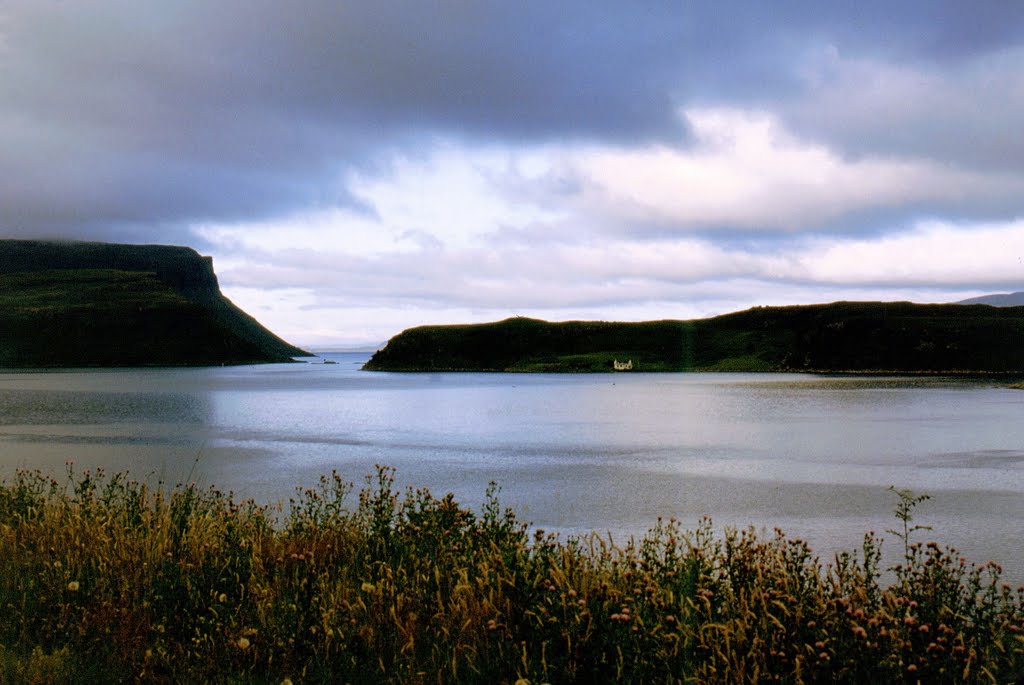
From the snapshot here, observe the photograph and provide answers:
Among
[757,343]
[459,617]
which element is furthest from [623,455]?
[757,343]

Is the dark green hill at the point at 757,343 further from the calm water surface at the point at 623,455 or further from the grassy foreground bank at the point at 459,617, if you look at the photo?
the grassy foreground bank at the point at 459,617

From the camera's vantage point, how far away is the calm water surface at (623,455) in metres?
16.1

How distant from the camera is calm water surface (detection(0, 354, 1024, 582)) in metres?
16.1

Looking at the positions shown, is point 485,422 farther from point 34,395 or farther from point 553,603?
point 34,395

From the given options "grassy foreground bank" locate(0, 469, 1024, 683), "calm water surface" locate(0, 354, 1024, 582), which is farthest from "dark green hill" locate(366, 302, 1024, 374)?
"grassy foreground bank" locate(0, 469, 1024, 683)

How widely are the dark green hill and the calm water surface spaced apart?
6938 cm

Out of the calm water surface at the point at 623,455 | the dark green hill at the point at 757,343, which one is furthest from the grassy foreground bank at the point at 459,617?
the dark green hill at the point at 757,343

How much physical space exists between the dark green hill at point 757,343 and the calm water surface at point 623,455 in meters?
69.4

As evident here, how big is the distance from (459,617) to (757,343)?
463 ft

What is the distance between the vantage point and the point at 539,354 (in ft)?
490

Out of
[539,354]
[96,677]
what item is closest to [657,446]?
[96,677]

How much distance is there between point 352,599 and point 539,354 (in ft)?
465

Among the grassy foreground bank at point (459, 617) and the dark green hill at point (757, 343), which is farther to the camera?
the dark green hill at point (757, 343)

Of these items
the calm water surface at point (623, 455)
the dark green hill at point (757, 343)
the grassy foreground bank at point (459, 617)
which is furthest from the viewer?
the dark green hill at point (757, 343)
